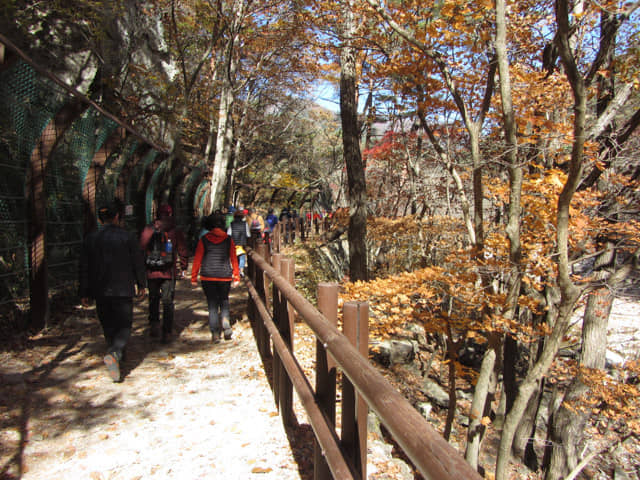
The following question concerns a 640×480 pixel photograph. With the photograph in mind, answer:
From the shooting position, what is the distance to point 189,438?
328cm

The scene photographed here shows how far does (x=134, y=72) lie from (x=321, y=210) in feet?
48.2

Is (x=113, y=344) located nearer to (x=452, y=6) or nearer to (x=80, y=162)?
(x=80, y=162)

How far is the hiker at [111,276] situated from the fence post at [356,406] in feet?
9.61

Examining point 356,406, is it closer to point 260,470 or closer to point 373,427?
point 260,470

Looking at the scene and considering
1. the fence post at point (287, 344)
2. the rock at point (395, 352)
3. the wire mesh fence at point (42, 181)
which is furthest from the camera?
the rock at point (395, 352)

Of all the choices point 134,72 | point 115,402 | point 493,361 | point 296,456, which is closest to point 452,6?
point 493,361

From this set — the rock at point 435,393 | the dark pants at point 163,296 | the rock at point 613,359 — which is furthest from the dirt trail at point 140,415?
the rock at point 613,359

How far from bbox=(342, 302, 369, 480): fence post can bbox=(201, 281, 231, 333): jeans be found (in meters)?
3.64

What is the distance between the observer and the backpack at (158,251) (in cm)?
507

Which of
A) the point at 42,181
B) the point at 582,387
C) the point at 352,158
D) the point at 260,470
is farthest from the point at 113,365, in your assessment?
the point at 582,387

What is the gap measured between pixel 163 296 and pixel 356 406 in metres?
4.05

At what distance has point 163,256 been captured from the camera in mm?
5105

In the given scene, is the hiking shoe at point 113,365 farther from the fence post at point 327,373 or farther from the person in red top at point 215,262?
the fence post at point 327,373

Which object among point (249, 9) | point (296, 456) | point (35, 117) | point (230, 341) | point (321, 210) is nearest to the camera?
point (296, 456)
